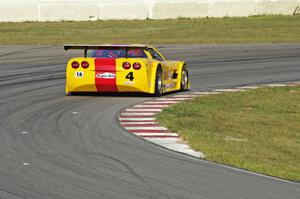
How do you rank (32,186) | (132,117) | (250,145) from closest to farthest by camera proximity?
(32,186)
(250,145)
(132,117)

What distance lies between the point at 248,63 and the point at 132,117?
41.0 feet

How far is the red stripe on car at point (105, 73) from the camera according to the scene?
16406 mm

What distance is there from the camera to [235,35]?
115ft

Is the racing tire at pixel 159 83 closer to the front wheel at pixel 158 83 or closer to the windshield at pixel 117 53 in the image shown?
the front wheel at pixel 158 83

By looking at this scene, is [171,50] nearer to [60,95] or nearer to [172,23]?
[172,23]

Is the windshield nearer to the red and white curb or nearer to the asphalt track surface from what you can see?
the asphalt track surface

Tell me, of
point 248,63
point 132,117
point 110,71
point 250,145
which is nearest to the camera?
point 250,145

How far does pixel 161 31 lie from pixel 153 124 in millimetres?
24467

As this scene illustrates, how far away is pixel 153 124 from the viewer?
41.8ft

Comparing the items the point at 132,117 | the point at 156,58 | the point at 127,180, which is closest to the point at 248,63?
the point at 156,58

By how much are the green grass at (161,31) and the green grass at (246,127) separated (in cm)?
1637

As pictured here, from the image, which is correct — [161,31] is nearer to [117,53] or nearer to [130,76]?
[117,53]

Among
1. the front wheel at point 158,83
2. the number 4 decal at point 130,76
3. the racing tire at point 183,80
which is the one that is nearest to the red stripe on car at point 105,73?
the number 4 decal at point 130,76

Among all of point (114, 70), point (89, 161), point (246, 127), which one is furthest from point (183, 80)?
point (89, 161)
